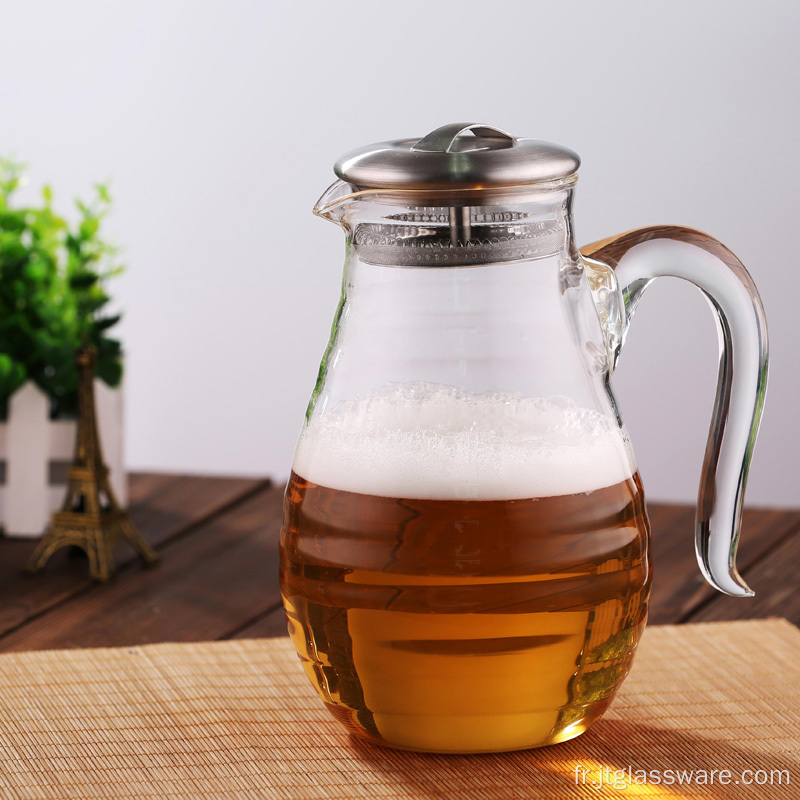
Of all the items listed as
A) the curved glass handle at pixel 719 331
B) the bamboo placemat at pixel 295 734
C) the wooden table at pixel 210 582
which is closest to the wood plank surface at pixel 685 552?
the wooden table at pixel 210 582

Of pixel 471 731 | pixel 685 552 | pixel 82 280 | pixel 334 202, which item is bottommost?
pixel 685 552

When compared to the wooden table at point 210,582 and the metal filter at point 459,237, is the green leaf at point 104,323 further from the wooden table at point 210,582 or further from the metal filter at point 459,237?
the metal filter at point 459,237

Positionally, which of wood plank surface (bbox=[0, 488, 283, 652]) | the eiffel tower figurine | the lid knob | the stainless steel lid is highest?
the lid knob

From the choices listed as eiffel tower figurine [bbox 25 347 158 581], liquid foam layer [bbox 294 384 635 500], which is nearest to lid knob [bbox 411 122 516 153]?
liquid foam layer [bbox 294 384 635 500]

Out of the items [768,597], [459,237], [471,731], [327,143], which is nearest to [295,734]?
[471,731]

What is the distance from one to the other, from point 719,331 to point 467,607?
0.18m

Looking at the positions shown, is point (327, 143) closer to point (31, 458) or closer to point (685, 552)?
point (31, 458)

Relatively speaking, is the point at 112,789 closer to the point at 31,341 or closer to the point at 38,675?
the point at 38,675

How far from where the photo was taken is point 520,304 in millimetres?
498

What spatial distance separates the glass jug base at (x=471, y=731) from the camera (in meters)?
0.50

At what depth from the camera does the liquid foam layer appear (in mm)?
479

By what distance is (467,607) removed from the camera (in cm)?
47

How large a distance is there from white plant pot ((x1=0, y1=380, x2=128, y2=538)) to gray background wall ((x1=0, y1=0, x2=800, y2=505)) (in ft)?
3.13

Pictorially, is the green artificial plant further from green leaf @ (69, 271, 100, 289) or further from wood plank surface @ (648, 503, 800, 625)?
wood plank surface @ (648, 503, 800, 625)
